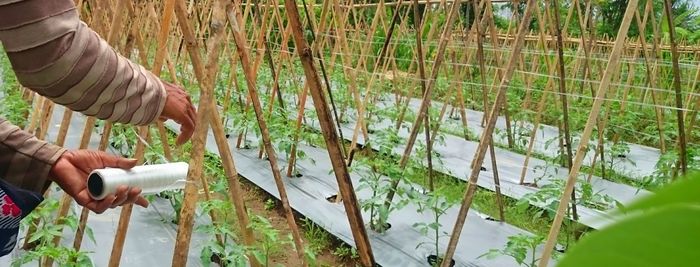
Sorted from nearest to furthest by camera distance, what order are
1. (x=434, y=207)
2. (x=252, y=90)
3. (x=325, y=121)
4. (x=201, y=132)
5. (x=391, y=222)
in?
(x=201, y=132) < (x=325, y=121) < (x=252, y=90) < (x=434, y=207) < (x=391, y=222)

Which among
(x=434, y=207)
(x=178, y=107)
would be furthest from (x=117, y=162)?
(x=434, y=207)

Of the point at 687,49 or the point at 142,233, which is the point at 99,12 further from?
the point at 687,49

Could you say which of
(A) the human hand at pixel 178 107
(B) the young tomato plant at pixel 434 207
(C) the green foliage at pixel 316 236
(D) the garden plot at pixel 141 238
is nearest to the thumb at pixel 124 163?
(A) the human hand at pixel 178 107

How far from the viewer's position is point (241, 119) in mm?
3777

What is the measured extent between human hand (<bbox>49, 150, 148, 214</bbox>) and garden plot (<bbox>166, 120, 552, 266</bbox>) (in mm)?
1616

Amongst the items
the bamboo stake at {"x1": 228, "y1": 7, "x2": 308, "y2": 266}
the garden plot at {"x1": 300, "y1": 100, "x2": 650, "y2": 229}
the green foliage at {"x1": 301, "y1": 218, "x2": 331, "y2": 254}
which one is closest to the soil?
the green foliage at {"x1": 301, "y1": 218, "x2": 331, "y2": 254}

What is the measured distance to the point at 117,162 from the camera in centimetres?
113

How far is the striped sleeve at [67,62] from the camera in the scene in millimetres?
785

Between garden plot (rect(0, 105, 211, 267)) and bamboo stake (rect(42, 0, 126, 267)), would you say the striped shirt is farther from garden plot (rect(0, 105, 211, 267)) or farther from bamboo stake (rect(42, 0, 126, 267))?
garden plot (rect(0, 105, 211, 267))

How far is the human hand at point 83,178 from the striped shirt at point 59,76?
2 centimetres

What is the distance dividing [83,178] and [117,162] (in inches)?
2.5

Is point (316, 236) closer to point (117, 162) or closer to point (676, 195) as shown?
point (117, 162)

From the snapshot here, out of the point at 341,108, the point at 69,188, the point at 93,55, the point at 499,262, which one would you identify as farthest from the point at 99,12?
the point at 341,108

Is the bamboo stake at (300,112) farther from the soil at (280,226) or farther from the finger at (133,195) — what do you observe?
the finger at (133,195)
